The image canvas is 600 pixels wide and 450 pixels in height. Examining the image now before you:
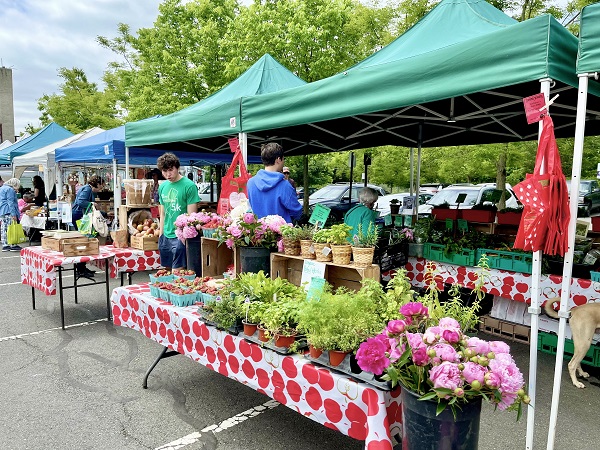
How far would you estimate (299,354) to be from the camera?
8.41 feet

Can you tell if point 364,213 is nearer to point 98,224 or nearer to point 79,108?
point 98,224

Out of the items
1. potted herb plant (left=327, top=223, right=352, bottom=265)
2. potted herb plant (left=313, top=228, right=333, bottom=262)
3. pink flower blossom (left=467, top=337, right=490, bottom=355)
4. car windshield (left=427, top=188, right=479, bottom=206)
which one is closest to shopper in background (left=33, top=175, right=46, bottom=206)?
car windshield (left=427, top=188, right=479, bottom=206)

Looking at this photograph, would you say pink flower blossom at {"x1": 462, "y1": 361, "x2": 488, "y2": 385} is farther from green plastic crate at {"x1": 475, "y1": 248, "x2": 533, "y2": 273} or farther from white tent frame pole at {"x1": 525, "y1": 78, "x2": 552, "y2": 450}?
green plastic crate at {"x1": 475, "y1": 248, "x2": 533, "y2": 273}

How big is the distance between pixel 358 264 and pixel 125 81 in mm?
20937

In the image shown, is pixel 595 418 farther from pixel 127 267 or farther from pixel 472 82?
pixel 127 267

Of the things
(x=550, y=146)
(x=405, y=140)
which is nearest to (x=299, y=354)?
(x=550, y=146)

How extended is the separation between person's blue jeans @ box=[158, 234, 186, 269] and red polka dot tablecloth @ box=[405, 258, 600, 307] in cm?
272

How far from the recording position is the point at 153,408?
361cm

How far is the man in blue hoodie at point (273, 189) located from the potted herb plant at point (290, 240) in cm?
41

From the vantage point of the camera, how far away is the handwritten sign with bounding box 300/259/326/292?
10.5ft

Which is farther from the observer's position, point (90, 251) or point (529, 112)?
point (90, 251)

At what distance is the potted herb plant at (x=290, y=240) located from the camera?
360 cm

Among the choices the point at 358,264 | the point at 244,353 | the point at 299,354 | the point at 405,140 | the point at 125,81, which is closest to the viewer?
the point at 299,354

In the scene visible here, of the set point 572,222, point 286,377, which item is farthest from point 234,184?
point 572,222
